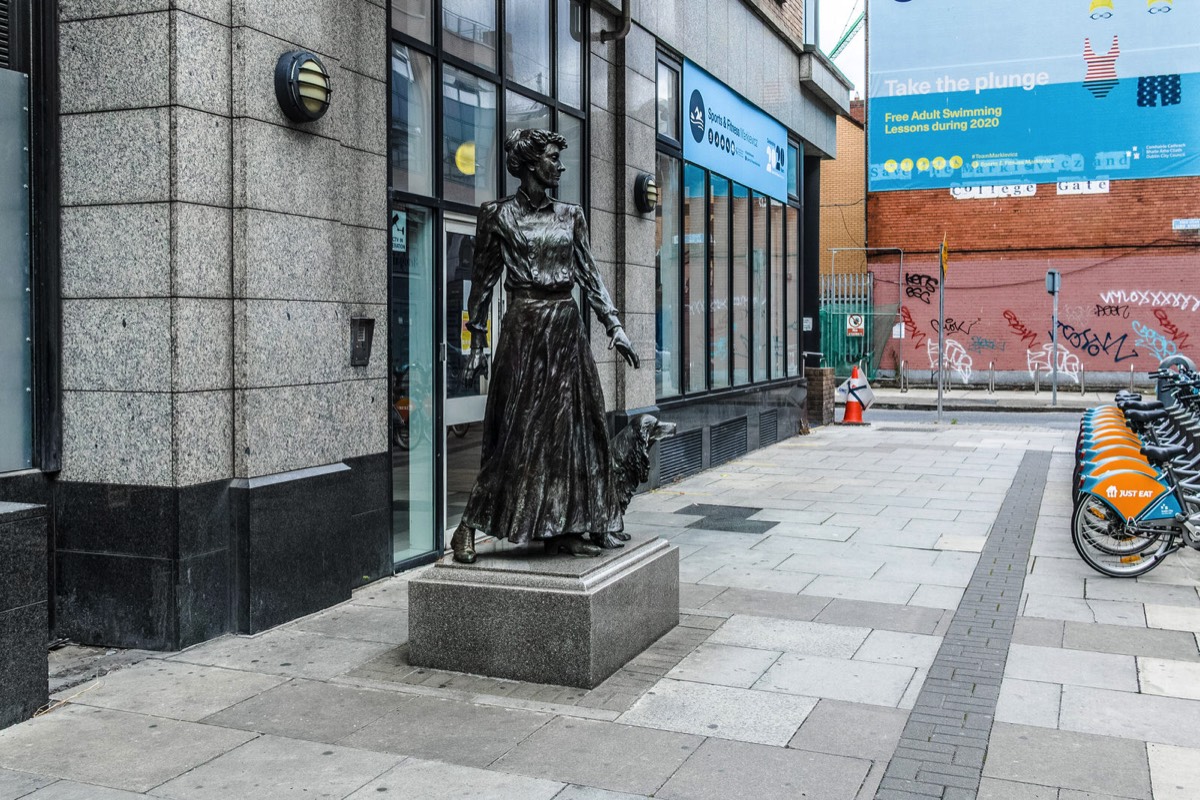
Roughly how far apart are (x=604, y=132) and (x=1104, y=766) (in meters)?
8.15

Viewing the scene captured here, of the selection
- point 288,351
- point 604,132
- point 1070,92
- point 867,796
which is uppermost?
point 1070,92

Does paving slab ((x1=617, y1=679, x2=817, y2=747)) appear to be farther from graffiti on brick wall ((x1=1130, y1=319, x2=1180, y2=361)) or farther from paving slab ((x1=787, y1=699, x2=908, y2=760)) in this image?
graffiti on brick wall ((x1=1130, y1=319, x2=1180, y2=361))

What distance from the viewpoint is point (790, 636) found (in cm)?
636

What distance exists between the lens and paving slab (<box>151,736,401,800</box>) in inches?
164

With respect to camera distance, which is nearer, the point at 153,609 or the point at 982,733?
the point at 982,733

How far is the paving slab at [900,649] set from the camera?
5.90 meters

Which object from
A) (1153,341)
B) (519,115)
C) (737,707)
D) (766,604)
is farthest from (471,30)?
(1153,341)

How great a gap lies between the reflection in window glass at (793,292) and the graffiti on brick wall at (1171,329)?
583 inches

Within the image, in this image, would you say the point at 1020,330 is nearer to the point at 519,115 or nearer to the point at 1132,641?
the point at 519,115

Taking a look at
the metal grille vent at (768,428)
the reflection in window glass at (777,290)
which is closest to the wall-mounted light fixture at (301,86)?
the metal grille vent at (768,428)

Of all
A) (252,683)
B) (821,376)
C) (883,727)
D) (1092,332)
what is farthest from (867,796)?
(1092,332)

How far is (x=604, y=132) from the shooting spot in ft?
36.8

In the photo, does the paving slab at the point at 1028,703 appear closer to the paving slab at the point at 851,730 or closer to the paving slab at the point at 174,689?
the paving slab at the point at 851,730

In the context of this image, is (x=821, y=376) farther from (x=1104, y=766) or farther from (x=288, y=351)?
(x=1104, y=766)
